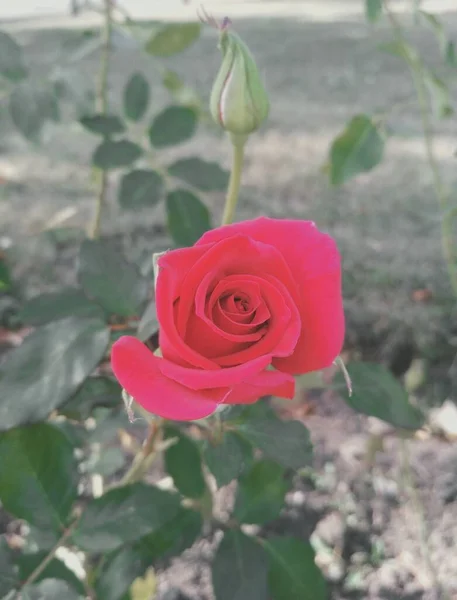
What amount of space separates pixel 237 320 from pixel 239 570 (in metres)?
0.31

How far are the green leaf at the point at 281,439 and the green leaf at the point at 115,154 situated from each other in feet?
1.09

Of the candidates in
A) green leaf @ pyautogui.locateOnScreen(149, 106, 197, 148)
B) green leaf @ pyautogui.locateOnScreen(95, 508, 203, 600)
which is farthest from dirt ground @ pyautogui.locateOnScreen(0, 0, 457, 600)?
green leaf @ pyautogui.locateOnScreen(95, 508, 203, 600)

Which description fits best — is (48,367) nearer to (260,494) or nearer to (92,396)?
(92,396)

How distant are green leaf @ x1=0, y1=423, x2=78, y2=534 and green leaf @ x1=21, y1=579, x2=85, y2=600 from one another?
5 cm

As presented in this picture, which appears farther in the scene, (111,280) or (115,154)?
(115,154)

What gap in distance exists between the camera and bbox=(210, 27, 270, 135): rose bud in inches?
15.5

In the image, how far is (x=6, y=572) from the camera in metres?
0.47

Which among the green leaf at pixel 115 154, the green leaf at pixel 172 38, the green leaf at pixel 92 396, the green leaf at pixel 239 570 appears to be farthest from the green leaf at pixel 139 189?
the green leaf at pixel 239 570

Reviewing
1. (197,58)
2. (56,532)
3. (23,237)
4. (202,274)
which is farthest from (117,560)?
(197,58)

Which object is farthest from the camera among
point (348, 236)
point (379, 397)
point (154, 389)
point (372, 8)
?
point (348, 236)

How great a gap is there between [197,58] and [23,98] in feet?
7.48

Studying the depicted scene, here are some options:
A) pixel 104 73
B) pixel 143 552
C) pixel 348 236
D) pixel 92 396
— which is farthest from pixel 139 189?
pixel 348 236

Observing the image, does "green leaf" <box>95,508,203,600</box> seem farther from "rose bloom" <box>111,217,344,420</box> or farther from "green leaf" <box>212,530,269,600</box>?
"rose bloom" <box>111,217,344,420</box>

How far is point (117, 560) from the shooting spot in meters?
0.54
